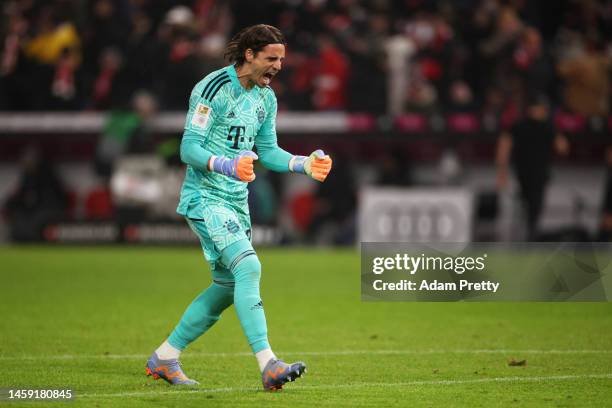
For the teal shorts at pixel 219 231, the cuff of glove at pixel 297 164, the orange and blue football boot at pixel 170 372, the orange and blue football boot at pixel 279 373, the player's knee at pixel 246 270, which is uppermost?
the cuff of glove at pixel 297 164

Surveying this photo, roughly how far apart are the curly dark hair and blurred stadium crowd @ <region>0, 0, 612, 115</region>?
12838 mm

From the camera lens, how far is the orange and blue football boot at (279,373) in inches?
291

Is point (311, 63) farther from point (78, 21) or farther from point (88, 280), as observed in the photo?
point (88, 280)

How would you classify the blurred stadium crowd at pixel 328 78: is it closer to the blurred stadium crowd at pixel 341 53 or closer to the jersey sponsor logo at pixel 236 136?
the blurred stadium crowd at pixel 341 53

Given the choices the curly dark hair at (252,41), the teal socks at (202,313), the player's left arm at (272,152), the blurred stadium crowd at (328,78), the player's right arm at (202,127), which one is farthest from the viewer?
the blurred stadium crowd at (328,78)

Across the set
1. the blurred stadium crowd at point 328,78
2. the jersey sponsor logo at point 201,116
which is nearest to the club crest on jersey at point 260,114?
the jersey sponsor logo at point 201,116

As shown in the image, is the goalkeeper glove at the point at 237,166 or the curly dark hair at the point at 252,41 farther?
the curly dark hair at the point at 252,41

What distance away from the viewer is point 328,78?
72.7 ft

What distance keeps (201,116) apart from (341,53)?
1510cm

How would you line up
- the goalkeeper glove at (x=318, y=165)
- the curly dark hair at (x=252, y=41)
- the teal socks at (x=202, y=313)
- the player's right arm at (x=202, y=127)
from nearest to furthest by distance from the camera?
the player's right arm at (x=202, y=127)
the goalkeeper glove at (x=318, y=165)
the curly dark hair at (x=252, y=41)
the teal socks at (x=202, y=313)

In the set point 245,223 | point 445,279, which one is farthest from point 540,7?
point 245,223

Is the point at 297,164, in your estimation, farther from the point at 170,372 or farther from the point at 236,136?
the point at 170,372

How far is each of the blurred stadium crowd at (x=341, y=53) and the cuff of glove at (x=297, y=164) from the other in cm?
1287

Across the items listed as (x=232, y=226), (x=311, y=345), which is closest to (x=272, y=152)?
(x=232, y=226)
